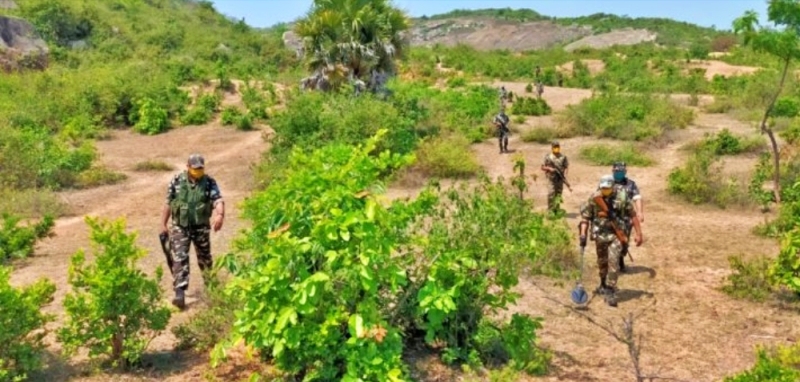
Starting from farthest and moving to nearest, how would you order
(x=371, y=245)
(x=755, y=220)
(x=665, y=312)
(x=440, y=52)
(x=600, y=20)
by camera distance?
1. (x=600, y=20)
2. (x=440, y=52)
3. (x=755, y=220)
4. (x=665, y=312)
5. (x=371, y=245)

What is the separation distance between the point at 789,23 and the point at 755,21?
46 cm

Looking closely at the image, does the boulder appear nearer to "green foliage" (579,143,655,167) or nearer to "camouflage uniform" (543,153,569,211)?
"green foliage" (579,143,655,167)

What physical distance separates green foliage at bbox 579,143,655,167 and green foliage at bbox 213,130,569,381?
12.0 meters

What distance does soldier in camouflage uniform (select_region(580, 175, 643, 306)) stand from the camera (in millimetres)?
7402

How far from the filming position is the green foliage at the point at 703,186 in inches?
487

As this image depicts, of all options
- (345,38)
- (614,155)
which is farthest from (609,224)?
(345,38)

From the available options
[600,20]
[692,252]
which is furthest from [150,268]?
[600,20]

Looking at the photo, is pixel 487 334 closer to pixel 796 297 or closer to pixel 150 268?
pixel 796 297

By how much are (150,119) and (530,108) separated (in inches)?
505

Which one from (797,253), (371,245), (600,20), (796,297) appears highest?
(600,20)

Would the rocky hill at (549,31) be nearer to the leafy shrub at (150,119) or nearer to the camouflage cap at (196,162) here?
the leafy shrub at (150,119)

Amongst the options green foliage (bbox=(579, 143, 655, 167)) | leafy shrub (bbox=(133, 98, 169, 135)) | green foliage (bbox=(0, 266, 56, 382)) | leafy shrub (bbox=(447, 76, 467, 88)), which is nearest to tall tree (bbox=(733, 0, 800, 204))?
green foliage (bbox=(579, 143, 655, 167))

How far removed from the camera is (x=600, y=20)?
9462cm

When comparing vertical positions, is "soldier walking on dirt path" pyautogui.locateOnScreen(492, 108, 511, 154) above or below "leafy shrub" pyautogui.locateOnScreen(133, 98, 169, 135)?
below
